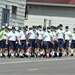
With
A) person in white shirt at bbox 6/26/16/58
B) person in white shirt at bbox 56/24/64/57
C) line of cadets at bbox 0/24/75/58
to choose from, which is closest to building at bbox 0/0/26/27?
line of cadets at bbox 0/24/75/58

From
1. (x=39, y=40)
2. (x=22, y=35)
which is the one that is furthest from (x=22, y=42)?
(x=39, y=40)

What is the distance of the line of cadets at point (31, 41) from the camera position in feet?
85.9

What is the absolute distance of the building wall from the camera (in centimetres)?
4484

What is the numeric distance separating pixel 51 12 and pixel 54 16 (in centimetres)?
50

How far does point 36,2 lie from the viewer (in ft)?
147

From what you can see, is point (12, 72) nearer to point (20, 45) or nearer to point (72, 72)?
point (72, 72)

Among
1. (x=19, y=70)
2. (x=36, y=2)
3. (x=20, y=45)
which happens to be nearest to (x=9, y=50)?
(x=20, y=45)

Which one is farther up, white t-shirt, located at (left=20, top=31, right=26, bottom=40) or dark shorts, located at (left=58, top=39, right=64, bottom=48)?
white t-shirt, located at (left=20, top=31, right=26, bottom=40)

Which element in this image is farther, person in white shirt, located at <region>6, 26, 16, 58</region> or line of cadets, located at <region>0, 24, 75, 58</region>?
line of cadets, located at <region>0, 24, 75, 58</region>

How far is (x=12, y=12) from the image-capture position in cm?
3691

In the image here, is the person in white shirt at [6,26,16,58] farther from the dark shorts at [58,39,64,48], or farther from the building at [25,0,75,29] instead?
the building at [25,0,75,29]

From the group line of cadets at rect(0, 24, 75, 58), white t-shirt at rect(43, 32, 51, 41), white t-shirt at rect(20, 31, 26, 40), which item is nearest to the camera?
line of cadets at rect(0, 24, 75, 58)

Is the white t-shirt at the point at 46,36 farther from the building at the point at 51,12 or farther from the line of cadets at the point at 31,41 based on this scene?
the building at the point at 51,12

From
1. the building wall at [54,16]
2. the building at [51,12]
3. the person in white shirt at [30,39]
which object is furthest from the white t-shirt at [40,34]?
the building wall at [54,16]
